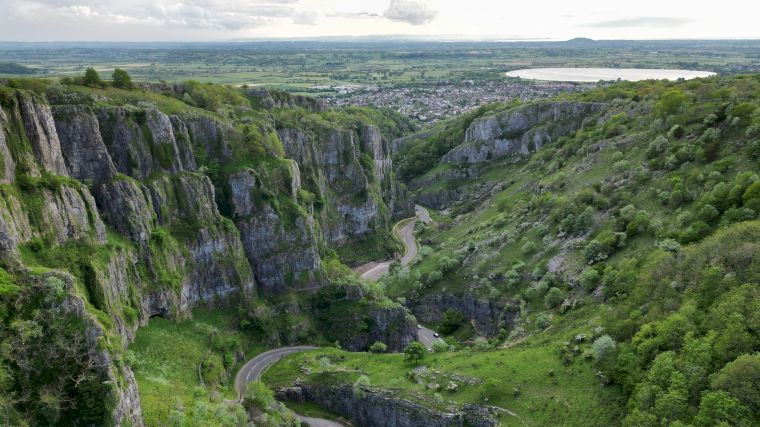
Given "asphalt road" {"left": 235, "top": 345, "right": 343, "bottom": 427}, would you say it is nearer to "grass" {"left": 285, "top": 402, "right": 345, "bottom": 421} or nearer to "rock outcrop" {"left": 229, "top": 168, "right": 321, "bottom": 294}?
"grass" {"left": 285, "top": 402, "right": 345, "bottom": 421}

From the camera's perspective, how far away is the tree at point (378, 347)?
339 ft

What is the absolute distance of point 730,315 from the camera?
5950 centimetres

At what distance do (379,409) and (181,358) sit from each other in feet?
110

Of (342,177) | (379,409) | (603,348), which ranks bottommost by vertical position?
(379,409)

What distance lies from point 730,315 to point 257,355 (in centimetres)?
7787

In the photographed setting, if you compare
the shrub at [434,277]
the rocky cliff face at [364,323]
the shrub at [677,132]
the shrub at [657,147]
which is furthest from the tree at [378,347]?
the shrub at [677,132]

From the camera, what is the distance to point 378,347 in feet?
341

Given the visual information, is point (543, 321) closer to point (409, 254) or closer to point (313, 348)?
point (313, 348)

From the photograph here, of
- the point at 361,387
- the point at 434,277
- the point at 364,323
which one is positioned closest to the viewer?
the point at 361,387

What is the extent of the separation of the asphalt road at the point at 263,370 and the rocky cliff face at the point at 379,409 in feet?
11.4

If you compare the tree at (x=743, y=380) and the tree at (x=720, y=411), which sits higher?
the tree at (x=743, y=380)

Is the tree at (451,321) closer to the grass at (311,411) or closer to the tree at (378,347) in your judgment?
the tree at (378,347)

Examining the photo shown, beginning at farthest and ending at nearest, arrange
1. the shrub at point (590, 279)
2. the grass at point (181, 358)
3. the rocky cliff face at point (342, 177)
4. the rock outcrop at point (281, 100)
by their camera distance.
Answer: the rock outcrop at point (281, 100) < the rocky cliff face at point (342, 177) < the shrub at point (590, 279) < the grass at point (181, 358)

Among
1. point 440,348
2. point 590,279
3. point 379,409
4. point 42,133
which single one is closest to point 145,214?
point 42,133
